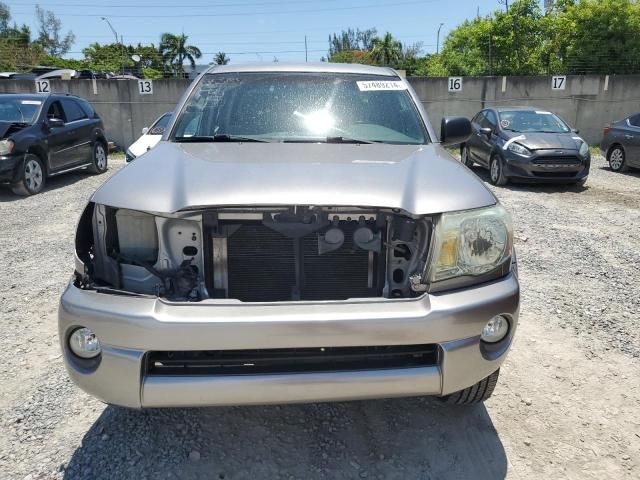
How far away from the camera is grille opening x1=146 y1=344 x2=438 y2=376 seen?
212 cm

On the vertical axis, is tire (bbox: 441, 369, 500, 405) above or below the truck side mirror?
below

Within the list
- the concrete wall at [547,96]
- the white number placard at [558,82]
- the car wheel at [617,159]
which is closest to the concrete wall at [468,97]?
the concrete wall at [547,96]

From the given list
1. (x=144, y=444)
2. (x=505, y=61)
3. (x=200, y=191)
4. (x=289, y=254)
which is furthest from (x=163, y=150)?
(x=505, y=61)

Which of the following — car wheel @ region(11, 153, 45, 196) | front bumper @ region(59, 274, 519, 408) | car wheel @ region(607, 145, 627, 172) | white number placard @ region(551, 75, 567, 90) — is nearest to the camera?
front bumper @ region(59, 274, 519, 408)

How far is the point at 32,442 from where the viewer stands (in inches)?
103

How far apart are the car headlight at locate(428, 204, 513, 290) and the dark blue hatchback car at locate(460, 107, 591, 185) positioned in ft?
25.2

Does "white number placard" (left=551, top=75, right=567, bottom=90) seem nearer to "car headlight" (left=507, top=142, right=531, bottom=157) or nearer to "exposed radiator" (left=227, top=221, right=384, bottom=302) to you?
"car headlight" (left=507, top=142, right=531, bottom=157)

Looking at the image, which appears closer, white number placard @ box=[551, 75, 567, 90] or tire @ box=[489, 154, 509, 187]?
tire @ box=[489, 154, 509, 187]

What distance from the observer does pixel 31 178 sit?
9062 mm

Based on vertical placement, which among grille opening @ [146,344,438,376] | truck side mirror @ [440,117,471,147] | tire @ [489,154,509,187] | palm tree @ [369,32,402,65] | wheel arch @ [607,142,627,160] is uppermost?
palm tree @ [369,32,402,65]

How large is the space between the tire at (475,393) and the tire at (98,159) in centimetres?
1033

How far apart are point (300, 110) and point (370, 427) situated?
203cm

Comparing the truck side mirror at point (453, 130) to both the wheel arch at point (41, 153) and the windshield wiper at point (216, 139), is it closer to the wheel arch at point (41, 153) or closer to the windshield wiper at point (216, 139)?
the windshield wiper at point (216, 139)

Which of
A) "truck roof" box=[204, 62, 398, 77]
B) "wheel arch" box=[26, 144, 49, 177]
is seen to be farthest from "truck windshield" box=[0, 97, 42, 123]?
"truck roof" box=[204, 62, 398, 77]
